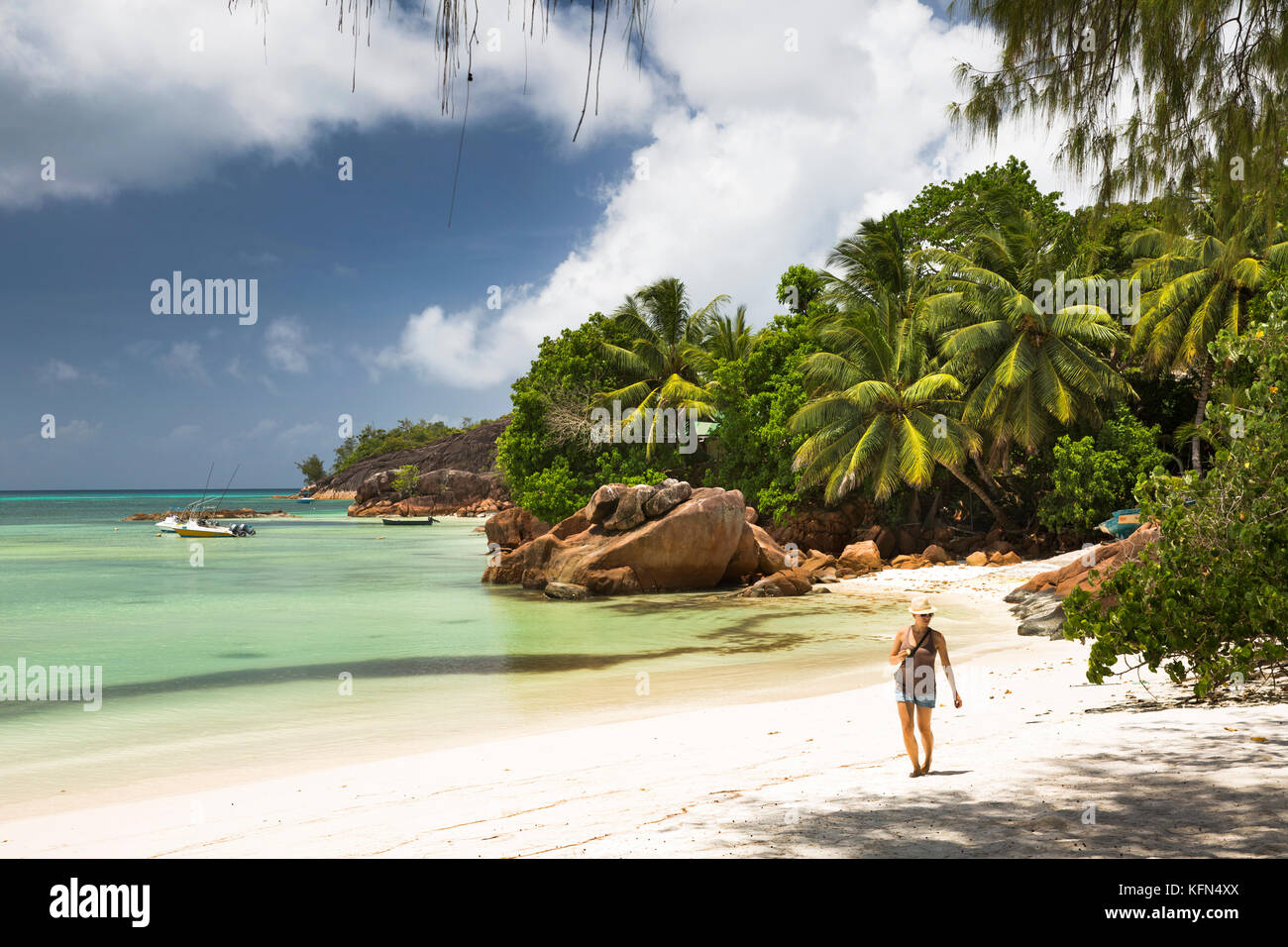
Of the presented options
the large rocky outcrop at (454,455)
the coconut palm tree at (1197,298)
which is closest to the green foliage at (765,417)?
the coconut palm tree at (1197,298)

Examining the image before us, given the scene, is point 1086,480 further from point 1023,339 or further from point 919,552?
point 919,552

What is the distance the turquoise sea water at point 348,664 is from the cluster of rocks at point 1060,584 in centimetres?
275

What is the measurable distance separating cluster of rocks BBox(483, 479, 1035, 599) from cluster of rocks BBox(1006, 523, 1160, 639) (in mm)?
6161

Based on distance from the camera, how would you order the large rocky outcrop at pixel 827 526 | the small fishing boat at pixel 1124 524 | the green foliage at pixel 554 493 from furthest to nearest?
the green foliage at pixel 554 493 → the large rocky outcrop at pixel 827 526 → the small fishing boat at pixel 1124 524

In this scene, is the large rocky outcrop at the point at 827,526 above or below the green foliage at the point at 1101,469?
below

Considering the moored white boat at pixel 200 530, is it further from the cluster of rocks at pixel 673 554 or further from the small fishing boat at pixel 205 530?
the cluster of rocks at pixel 673 554

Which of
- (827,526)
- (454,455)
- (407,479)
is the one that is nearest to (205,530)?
(407,479)

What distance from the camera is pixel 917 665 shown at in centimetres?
614

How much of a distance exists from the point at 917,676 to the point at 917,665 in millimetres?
94

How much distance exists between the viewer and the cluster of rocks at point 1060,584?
45.9 feet

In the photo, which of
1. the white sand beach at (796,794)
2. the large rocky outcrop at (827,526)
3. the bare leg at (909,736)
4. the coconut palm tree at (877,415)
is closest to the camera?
the white sand beach at (796,794)

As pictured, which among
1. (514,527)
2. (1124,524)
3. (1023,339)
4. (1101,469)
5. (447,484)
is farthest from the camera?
(447,484)

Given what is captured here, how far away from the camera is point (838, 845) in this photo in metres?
4.26
